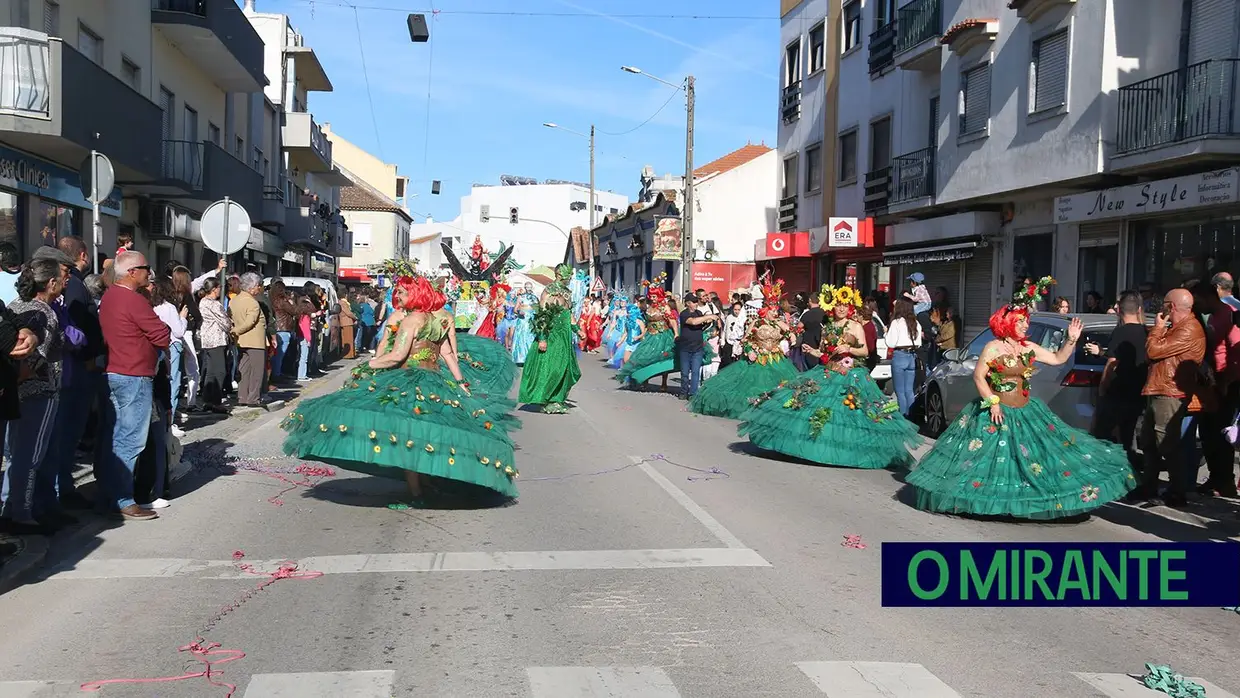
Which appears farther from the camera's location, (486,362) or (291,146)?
(291,146)

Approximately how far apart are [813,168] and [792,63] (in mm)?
3969

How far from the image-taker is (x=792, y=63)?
116 feet

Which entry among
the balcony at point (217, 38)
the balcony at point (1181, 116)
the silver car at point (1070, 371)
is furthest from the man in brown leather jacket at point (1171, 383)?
the balcony at point (217, 38)

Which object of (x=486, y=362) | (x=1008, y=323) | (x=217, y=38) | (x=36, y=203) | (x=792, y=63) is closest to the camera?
(x=1008, y=323)

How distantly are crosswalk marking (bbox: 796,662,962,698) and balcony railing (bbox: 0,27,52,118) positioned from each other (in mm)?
15739

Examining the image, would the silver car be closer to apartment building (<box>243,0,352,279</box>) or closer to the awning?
the awning

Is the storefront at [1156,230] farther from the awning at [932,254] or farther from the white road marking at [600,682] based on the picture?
the white road marking at [600,682]

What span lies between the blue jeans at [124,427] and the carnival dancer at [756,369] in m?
8.55

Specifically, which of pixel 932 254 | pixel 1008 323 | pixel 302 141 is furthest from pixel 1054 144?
pixel 302 141

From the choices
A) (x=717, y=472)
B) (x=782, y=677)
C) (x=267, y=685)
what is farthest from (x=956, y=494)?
(x=267, y=685)

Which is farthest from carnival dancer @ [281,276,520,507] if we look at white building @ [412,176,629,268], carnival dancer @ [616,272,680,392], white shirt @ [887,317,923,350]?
white building @ [412,176,629,268]

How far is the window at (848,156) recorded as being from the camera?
98.0 feet

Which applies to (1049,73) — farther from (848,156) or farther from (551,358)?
(848,156)

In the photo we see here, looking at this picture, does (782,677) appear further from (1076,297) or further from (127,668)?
(1076,297)
